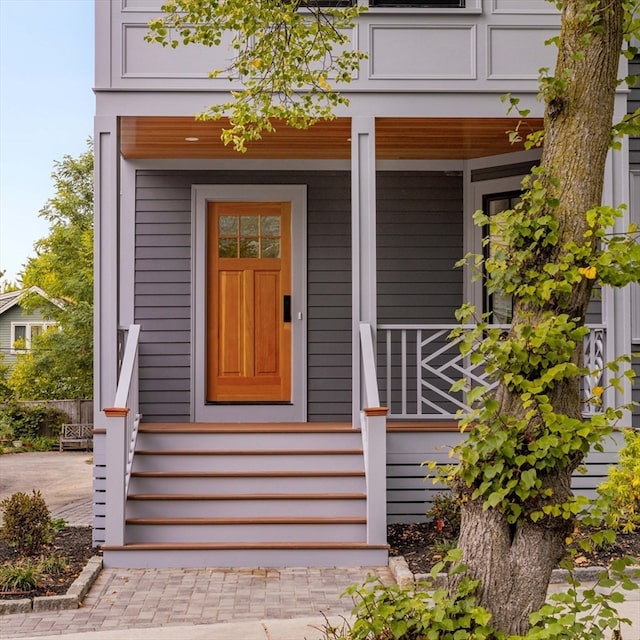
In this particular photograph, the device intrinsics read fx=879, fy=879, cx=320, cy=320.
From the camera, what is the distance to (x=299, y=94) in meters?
7.67

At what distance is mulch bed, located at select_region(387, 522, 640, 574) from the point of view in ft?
21.4

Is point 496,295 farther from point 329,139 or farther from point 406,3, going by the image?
point 406,3

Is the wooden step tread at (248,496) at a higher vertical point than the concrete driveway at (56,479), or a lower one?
higher

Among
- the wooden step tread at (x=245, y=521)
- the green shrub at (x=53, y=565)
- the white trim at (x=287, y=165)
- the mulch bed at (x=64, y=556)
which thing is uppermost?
the white trim at (x=287, y=165)

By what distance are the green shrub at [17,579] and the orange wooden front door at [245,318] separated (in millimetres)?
3646

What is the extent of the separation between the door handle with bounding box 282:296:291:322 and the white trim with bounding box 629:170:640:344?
11.6 feet

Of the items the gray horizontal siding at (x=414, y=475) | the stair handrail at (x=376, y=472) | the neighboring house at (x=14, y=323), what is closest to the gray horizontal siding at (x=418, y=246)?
the gray horizontal siding at (x=414, y=475)

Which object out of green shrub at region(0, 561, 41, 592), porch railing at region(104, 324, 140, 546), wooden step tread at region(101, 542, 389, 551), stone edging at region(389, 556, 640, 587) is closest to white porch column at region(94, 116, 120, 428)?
porch railing at region(104, 324, 140, 546)

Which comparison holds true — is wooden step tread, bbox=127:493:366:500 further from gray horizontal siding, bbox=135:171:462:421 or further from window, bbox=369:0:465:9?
window, bbox=369:0:465:9

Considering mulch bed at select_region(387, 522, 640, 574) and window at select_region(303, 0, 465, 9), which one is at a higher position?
window at select_region(303, 0, 465, 9)

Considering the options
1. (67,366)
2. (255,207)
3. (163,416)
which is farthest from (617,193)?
(67,366)

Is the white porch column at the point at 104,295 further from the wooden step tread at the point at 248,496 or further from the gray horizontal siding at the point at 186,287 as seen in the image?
the gray horizontal siding at the point at 186,287

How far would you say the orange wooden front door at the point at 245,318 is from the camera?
9531mm

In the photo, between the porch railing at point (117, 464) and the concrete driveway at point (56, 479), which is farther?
the concrete driveway at point (56, 479)
